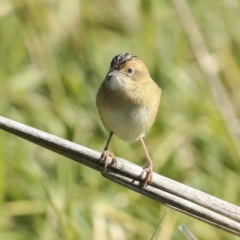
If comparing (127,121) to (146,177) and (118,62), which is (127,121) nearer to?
(118,62)

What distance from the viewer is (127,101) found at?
12.5ft

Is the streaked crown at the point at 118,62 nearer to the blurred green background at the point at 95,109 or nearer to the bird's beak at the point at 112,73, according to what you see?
the bird's beak at the point at 112,73

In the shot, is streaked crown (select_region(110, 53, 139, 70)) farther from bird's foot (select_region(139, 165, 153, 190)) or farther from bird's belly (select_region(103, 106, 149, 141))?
bird's foot (select_region(139, 165, 153, 190))

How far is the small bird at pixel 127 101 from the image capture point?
373 centimetres

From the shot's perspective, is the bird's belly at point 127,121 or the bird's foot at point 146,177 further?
the bird's belly at point 127,121

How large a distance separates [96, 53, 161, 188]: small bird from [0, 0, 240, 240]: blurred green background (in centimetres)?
76

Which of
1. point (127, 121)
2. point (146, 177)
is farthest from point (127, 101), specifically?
point (146, 177)

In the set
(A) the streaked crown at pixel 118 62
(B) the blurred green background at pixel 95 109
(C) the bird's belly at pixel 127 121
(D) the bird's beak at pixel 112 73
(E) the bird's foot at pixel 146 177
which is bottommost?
(E) the bird's foot at pixel 146 177

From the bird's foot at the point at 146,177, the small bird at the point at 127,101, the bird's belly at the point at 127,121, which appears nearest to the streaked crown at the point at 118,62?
the small bird at the point at 127,101

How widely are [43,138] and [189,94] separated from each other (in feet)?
9.39

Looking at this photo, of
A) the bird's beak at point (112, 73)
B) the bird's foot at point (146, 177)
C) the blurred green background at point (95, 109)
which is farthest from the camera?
the blurred green background at point (95, 109)

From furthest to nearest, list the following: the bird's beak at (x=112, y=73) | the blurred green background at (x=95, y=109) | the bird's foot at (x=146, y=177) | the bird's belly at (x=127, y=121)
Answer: the blurred green background at (x=95, y=109) < the bird's beak at (x=112, y=73) < the bird's belly at (x=127, y=121) < the bird's foot at (x=146, y=177)

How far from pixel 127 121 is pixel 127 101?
121 millimetres

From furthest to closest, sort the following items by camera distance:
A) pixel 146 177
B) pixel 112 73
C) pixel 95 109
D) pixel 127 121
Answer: pixel 95 109, pixel 112 73, pixel 127 121, pixel 146 177
